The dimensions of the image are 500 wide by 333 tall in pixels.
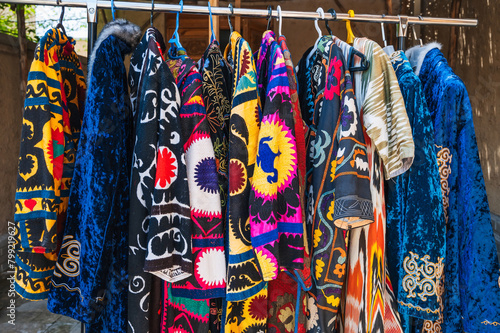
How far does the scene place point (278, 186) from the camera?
0.95 metres

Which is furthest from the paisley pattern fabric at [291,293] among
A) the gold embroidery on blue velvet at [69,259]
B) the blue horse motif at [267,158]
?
the gold embroidery on blue velvet at [69,259]

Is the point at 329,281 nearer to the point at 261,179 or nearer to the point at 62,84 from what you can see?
the point at 261,179

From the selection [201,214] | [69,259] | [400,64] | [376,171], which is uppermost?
[400,64]

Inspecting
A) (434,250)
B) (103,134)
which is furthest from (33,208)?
(434,250)

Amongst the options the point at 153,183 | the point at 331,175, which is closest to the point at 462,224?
the point at 331,175

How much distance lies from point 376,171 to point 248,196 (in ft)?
1.19

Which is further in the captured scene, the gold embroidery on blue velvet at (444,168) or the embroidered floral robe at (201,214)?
the gold embroidery on blue velvet at (444,168)

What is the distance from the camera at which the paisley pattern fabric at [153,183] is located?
0.91 m

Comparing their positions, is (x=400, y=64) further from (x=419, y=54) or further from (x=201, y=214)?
(x=201, y=214)

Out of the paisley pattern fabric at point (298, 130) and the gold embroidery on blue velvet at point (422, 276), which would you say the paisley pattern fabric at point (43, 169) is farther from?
the gold embroidery on blue velvet at point (422, 276)

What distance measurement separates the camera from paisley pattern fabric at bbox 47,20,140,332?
92cm

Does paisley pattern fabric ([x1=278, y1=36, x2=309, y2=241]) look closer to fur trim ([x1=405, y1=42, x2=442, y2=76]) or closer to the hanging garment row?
the hanging garment row

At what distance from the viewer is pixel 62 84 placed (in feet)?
3.47

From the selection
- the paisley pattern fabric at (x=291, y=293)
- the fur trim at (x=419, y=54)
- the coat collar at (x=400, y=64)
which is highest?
the fur trim at (x=419, y=54)
